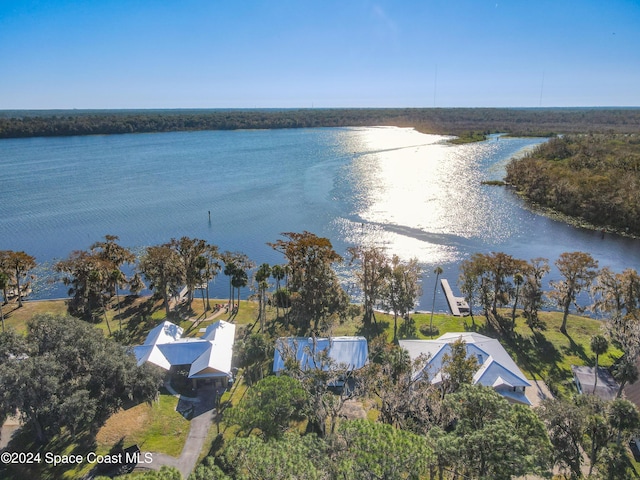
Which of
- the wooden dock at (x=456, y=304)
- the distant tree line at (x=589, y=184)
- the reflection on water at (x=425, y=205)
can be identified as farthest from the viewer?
the distant tree line at (x=589, y=184)

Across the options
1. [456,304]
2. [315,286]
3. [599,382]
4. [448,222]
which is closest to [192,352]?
[315,286]

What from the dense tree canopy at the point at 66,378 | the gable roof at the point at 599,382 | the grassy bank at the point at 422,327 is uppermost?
the dense tree canopy at the point at 66,378

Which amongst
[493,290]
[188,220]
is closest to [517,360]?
[493,290]

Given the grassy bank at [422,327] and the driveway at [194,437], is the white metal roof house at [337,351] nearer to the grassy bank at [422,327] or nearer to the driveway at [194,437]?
the driveway at [194,437]

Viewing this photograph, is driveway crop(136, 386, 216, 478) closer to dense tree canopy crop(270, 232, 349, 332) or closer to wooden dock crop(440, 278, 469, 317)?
dense tree canopy crop(270, 232, 349, 332)

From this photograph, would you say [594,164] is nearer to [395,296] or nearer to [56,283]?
[395,296]

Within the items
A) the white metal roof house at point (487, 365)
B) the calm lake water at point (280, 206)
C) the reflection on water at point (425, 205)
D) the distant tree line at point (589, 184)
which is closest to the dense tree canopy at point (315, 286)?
the white metal roof house at point (487, 365)

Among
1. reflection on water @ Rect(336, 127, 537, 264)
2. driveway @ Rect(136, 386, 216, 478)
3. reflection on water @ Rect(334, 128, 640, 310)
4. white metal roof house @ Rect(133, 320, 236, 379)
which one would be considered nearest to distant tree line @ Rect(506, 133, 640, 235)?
reflection on water @ Rect(334, 128, 640, 310)
